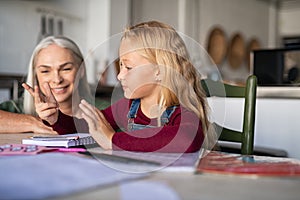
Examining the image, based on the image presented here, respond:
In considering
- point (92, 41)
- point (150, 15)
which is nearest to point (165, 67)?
point (92, 41)

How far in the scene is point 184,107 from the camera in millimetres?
982

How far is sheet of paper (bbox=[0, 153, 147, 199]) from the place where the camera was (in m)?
0.45

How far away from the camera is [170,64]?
3.46 feet

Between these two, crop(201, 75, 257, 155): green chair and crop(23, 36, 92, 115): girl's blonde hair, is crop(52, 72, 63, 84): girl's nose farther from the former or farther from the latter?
crop(201, 75, 257, 155): green chair

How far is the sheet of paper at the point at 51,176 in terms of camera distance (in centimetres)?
45

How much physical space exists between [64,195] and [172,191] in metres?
0.13

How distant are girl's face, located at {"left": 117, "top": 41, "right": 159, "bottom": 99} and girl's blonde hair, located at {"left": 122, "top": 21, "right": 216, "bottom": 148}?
17 millimetres

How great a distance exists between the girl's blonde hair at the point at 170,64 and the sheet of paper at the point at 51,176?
0.43 meters

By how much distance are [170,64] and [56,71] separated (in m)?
0.57

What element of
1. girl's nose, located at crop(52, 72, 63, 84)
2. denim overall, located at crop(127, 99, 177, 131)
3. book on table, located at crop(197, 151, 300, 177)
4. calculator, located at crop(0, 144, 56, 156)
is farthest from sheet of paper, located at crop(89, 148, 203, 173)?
girl's nose, located at crop(52, 72, 63, 84)

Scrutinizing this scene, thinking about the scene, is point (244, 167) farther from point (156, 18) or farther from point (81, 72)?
point (156, 18)

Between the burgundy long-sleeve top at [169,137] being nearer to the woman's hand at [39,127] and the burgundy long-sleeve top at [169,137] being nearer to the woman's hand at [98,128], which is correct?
the woman's hand at [98,128]

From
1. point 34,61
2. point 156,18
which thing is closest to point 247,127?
point 34,61

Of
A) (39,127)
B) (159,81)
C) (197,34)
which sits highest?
(197,34)
